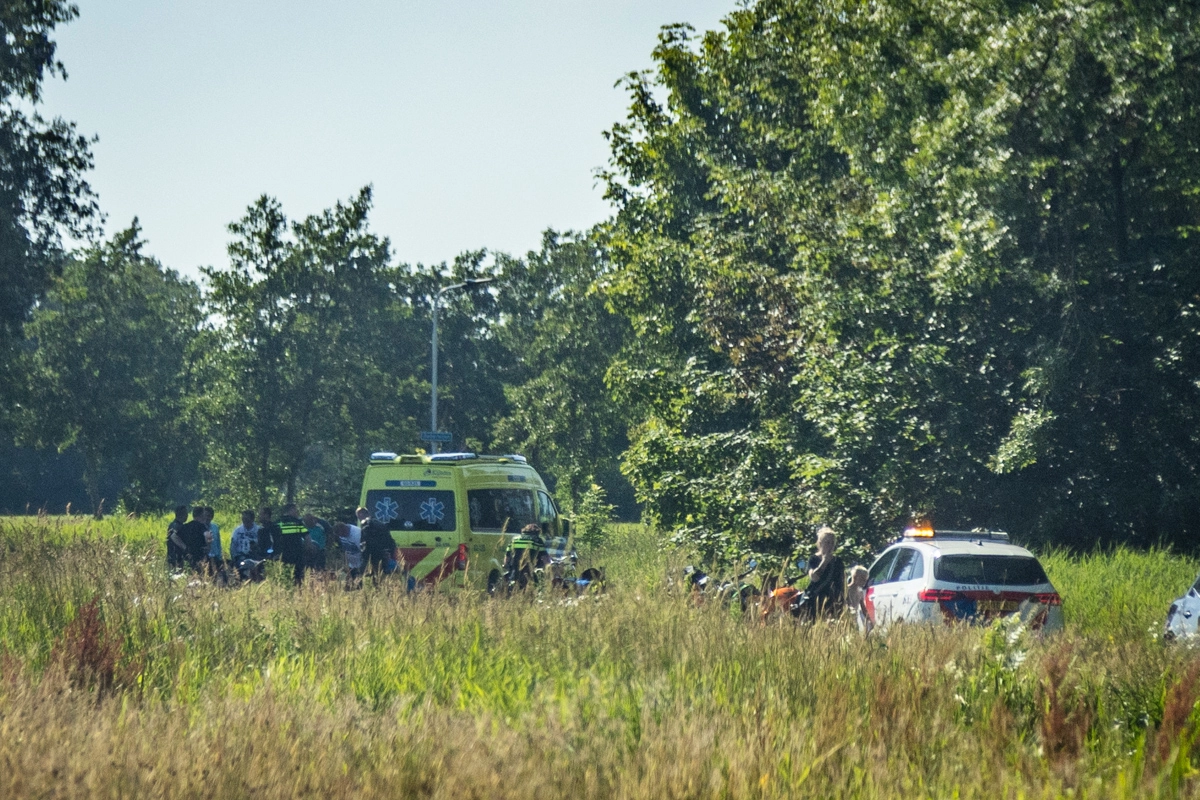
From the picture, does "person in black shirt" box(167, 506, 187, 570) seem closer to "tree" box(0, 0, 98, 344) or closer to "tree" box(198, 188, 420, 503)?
"tree" box(0, 0, 98, 344)

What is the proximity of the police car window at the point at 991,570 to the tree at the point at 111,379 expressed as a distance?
142 ft

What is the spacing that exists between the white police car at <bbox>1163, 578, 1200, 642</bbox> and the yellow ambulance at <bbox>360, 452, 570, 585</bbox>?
7.59 metres

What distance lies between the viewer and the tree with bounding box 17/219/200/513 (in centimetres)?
5259

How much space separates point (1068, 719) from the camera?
5.70m

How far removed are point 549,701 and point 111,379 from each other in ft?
178

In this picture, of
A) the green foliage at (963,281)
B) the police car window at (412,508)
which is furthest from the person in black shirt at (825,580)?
the green foliage at (963,281)

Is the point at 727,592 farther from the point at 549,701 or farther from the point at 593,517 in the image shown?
the point at 593,517

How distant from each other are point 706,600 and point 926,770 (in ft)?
12.8

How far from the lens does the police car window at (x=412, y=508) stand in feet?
55.6

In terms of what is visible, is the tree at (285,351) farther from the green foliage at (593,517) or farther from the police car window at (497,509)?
the police car window at (497,509)

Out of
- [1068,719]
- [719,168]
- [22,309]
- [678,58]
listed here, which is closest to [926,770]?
[1068,719]

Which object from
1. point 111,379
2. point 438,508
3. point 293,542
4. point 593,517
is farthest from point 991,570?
point 111,379

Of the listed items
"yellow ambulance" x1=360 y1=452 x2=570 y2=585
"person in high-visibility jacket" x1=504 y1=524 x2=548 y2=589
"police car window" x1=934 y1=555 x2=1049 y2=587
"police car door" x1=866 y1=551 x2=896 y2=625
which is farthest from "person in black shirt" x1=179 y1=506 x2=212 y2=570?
"police car window" x1=934 y1=555 x2=1049 y2=587

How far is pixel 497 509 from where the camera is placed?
1755 cm
